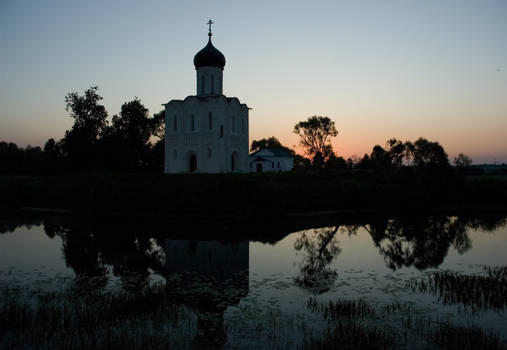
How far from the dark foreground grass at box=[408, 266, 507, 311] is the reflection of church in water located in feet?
15.4

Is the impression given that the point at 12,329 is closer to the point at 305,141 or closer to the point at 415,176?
the point at 415,176

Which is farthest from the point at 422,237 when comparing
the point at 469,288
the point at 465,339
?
the point at 465,339

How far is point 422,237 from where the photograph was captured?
1895 centimetres

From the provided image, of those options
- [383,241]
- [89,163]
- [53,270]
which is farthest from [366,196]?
[89,163]

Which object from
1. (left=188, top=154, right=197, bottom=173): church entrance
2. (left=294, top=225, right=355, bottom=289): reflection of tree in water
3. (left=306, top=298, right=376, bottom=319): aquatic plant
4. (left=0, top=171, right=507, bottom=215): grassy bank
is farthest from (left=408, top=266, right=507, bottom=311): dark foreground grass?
(left=188, top=154, right=197, bottom=173): church entrance

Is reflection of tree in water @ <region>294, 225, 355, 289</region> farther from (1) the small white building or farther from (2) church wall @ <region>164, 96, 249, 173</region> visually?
(1) the small white building

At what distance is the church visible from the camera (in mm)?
33469

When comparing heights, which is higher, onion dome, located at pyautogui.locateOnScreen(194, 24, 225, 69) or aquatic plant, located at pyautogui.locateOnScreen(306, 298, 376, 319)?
onion dome, located at pyautogui.locateOnScreen(194, 24, 225, 69)

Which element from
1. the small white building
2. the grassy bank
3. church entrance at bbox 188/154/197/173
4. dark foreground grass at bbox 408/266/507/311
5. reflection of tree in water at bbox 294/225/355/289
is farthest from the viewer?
the small white building

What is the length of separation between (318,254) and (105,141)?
33.8 m

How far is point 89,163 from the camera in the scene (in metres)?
41.6

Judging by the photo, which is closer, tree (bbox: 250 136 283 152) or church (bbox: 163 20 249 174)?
church (bbox: 163 20 249 174)

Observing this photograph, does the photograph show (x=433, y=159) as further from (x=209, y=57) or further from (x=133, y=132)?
(x=133, y=132)

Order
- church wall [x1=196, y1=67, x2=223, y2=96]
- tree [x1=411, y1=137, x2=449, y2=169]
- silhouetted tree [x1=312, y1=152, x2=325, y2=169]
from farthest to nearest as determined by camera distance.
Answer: silhouetted tree [x1=312, y1=152, x2=325, y2=169], church wall [x1=196, y1=67, x2=223, y2=96], tree [x1=411, y1=137, x2=449, y2=169]
